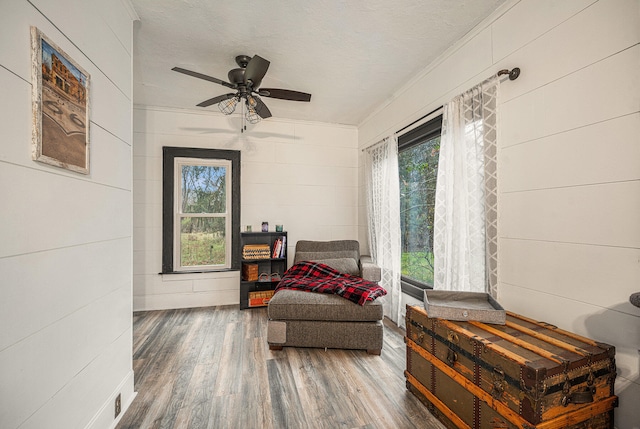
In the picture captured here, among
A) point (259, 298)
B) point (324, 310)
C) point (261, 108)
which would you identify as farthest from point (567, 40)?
point (259, 298)

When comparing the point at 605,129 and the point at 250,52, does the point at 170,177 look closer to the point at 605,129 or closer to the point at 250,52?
the point at 250,52

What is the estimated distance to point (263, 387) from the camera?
6.59ft

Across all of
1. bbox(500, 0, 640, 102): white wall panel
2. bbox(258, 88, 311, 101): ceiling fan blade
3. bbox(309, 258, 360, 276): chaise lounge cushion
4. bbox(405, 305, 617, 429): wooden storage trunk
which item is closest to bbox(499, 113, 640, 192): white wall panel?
bbox(500, 0, 640, 102): white wall panel

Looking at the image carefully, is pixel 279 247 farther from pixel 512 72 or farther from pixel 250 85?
pixel 512 72

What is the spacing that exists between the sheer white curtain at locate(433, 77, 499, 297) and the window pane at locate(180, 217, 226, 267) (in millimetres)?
2838

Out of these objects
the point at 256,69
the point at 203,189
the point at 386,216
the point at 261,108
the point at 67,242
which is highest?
the point at 256,69

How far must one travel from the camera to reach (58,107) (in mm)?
1126

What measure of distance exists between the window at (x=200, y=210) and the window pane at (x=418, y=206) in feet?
7.21

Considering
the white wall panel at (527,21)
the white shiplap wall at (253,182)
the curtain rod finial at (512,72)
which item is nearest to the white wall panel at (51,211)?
the white shiplap wall at (253,182)

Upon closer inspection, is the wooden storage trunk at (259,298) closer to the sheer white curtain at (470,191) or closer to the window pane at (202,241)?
the window pane at (202,241)

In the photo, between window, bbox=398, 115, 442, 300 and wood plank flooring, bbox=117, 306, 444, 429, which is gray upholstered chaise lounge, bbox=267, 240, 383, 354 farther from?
window, bbox=398, 115, 442, 300

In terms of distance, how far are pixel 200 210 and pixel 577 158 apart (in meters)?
3.80

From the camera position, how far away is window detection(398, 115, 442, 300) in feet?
9.29

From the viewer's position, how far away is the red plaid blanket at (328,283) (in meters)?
2.56
